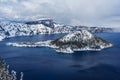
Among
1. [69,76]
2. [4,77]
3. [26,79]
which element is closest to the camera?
[4,77]

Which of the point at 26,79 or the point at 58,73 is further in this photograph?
the point at 58,73

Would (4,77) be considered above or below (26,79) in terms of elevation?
above

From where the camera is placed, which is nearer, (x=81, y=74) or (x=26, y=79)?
(x=26, y=79)

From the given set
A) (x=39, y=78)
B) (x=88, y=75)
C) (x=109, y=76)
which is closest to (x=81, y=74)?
(x=88, y=75)

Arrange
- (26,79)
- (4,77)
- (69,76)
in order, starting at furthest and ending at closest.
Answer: (69,76), (26,79), (4,77)

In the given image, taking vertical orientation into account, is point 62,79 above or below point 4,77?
below

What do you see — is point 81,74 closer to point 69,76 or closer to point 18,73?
point 69,76

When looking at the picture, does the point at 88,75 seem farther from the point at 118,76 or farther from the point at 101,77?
the point at 118,76

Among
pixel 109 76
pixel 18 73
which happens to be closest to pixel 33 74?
pixel 18 73

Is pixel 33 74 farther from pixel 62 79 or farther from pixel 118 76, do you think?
pixel 118 76
